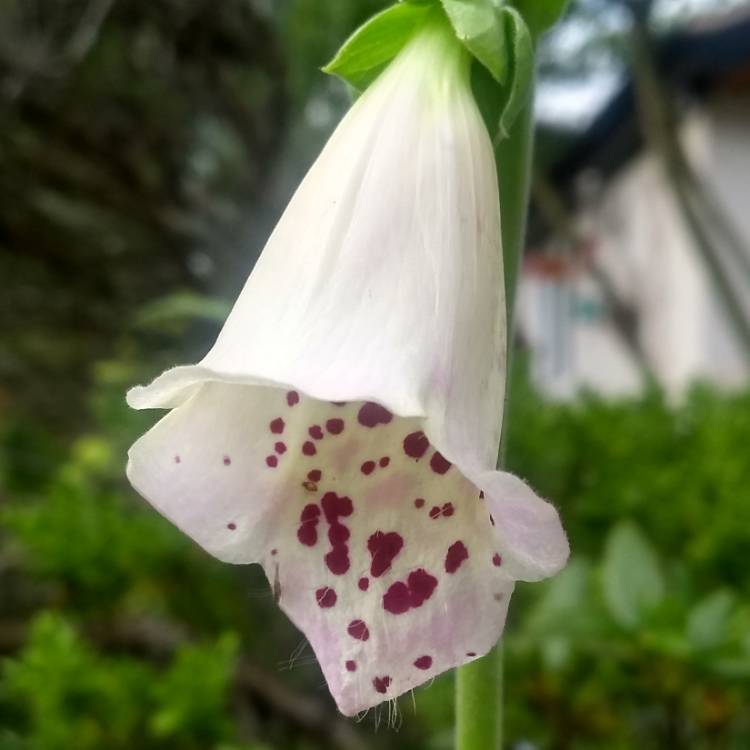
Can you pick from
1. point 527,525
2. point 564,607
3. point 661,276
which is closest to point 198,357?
point 564,607

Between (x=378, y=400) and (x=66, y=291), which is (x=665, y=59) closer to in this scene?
(x=66, y=291)

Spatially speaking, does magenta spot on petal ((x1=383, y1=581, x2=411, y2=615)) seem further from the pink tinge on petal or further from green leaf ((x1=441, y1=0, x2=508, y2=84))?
green leaf ((x1=441, y1=0, x2=508, y2=84))

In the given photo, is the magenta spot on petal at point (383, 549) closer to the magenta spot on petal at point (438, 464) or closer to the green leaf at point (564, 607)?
the magenta spot on petal at point (438, 464)

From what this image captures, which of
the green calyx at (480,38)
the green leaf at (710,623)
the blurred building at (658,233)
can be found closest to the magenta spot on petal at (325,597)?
the green calyx at (480,38)

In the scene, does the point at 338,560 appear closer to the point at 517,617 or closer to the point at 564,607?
the point at 564,607

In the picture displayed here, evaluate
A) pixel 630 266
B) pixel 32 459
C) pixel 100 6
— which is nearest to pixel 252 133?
pixel 100 6
